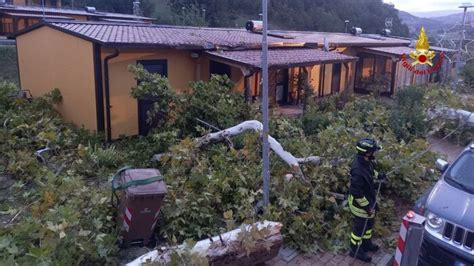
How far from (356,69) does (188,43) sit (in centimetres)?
1250

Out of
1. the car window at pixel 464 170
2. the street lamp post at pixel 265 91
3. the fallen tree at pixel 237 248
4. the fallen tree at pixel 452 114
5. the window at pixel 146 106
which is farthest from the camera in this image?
the fallen tree at pixel 452 114

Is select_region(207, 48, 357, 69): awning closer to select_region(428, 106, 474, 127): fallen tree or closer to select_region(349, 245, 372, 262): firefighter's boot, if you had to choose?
select_region(428, 106, 474, 127): fallen tree

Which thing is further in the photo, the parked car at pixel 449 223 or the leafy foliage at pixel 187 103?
the leafy foliage at pixel 187 103

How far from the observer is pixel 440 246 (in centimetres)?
441

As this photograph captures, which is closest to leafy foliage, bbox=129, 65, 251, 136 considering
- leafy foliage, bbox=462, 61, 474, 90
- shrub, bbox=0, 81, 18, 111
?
shrub, bbox=0, 81, 18, 111

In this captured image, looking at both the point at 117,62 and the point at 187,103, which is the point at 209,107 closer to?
the point at 187,103

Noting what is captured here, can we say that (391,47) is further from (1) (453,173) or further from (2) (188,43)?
(1) (453,173)

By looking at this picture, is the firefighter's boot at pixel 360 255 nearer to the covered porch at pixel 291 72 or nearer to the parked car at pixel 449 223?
the parked car at pixel 449 223

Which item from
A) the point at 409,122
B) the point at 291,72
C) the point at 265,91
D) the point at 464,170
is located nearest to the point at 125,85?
the point at 265,91

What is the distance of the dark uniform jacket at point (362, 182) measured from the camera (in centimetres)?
504

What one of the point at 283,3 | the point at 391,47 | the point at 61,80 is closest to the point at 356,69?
the point at 391,47

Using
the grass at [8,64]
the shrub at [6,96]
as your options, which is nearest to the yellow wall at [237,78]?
the shrub at [6,96]

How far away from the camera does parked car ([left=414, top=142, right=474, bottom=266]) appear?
4.28m

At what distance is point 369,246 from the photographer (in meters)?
5.34
